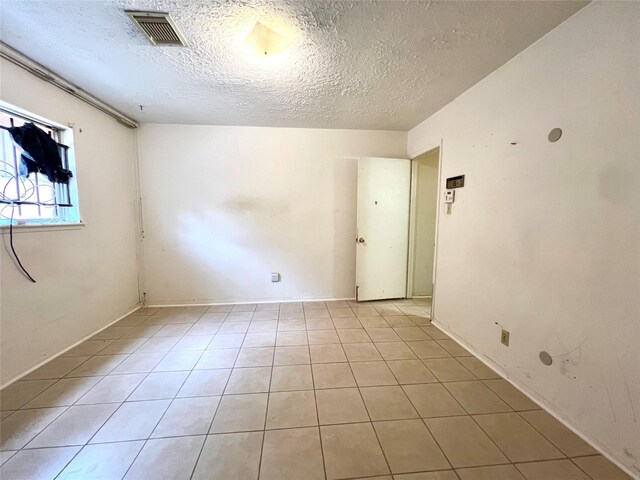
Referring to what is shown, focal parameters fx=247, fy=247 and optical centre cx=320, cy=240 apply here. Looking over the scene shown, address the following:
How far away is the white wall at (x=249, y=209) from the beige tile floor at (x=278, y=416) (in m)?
1.06

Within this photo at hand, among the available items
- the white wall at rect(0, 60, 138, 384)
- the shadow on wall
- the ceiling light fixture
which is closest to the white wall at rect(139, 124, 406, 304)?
the shadow on wall

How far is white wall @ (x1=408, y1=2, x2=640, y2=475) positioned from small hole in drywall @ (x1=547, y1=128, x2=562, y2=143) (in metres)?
0.02

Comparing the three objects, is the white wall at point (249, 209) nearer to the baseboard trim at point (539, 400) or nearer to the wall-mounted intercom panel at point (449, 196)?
the wall-mounted intercom panel at point (449, 196)

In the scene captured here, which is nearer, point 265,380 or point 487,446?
point 487,446

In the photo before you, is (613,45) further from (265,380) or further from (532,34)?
(265,380)

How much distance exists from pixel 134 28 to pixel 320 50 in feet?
3.89

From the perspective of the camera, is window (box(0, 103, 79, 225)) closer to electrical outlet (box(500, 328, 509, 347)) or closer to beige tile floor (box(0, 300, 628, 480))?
beige tile floor (box(0, 300, 628, 480))

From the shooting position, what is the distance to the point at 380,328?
272 centimetres

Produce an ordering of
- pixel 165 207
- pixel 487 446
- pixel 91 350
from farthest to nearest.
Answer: pixel 165 207, pixel 91 350, pixel 487 446

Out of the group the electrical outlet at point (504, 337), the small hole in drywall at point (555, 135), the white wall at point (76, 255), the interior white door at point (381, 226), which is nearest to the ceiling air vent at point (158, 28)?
the white wall at point (76, 255)

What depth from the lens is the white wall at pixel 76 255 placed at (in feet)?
→ 5.97

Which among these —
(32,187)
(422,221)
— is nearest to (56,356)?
(32,187)

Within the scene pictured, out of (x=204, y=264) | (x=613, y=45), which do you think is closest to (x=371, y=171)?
(x=613, y=45)

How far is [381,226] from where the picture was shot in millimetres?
3436
